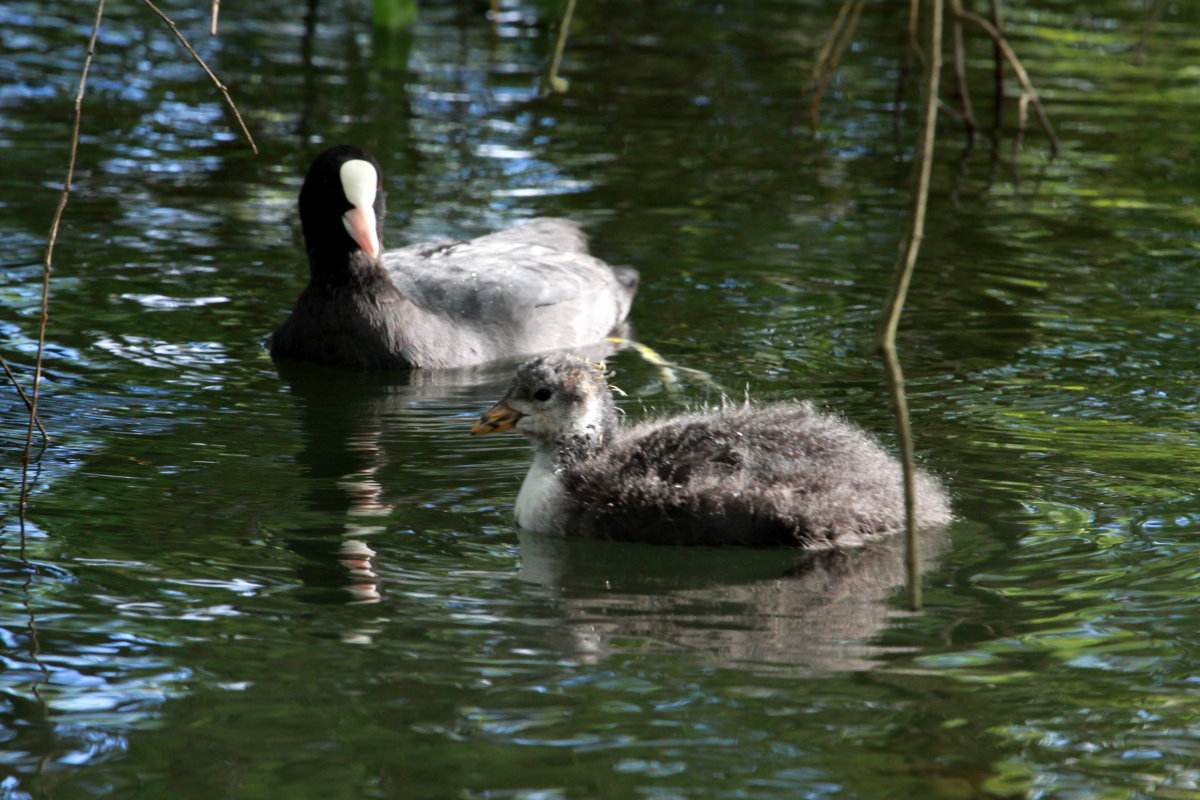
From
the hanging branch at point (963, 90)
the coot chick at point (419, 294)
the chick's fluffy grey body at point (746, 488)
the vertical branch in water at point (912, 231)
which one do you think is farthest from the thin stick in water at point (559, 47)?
the hanging branch at point (963, 90)

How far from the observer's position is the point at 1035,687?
4.83 meters

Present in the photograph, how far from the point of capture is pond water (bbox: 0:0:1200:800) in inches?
177

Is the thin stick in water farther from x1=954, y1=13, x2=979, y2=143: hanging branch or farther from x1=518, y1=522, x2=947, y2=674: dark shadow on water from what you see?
x1=954, y1=13, x2=979, y2=143: hanging branch

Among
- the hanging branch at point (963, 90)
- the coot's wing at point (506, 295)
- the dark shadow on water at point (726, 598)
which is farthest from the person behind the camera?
the hanging branch at point (963, 90)

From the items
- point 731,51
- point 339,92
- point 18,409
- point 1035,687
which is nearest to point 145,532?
point 18,409

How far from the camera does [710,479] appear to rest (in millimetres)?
5977

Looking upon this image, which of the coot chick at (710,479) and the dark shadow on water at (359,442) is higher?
the coot chick at (710,479)

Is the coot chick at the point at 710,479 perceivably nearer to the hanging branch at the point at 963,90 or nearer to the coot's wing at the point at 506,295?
the coot's wing at the point at 506,295

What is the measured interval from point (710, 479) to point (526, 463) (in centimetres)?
127

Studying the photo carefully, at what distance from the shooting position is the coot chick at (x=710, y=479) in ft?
19.6

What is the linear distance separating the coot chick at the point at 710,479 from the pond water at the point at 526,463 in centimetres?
12

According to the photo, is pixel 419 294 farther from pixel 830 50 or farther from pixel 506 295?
pixel 830 50

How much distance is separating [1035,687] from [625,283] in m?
5.22

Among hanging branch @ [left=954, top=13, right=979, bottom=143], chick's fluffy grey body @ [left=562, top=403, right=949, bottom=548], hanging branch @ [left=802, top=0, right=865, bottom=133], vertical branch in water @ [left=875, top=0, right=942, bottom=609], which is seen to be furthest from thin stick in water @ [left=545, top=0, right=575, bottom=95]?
hanging branch @ [left=954, top=13, right=979, bottom=143]
